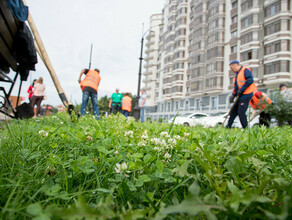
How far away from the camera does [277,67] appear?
3195cm

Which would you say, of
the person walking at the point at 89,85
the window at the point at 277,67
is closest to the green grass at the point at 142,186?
the person walking at the point at 89,85

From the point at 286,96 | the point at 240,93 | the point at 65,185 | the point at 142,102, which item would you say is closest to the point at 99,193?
the point at 65,185

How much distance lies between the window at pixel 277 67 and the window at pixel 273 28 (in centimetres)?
533

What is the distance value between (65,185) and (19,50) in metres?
3.21

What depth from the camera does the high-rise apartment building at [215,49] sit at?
3275 centimetres

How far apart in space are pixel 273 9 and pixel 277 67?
10.1 m

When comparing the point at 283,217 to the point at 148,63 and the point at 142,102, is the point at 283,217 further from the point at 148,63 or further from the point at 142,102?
the point at 148,63

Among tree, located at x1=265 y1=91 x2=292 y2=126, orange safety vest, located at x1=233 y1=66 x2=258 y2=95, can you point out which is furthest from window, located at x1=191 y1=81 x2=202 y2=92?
orange safety vest, located at x1=233 y1=66 x2=258 y2=95

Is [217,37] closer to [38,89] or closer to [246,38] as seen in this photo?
[246,38]

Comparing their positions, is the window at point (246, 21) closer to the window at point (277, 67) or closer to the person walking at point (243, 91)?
the window at point (277, 67)

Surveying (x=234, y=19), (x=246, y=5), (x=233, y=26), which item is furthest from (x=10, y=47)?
(x=234, y=19)

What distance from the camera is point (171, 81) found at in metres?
60.1

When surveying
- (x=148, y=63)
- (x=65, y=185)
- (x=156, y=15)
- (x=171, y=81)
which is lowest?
(x=65, y=185)

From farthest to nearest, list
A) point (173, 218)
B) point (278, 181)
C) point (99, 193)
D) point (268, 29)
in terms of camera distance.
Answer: point (268, 29) < point (99, 193) < point (278, 181) < point (173, 218)
